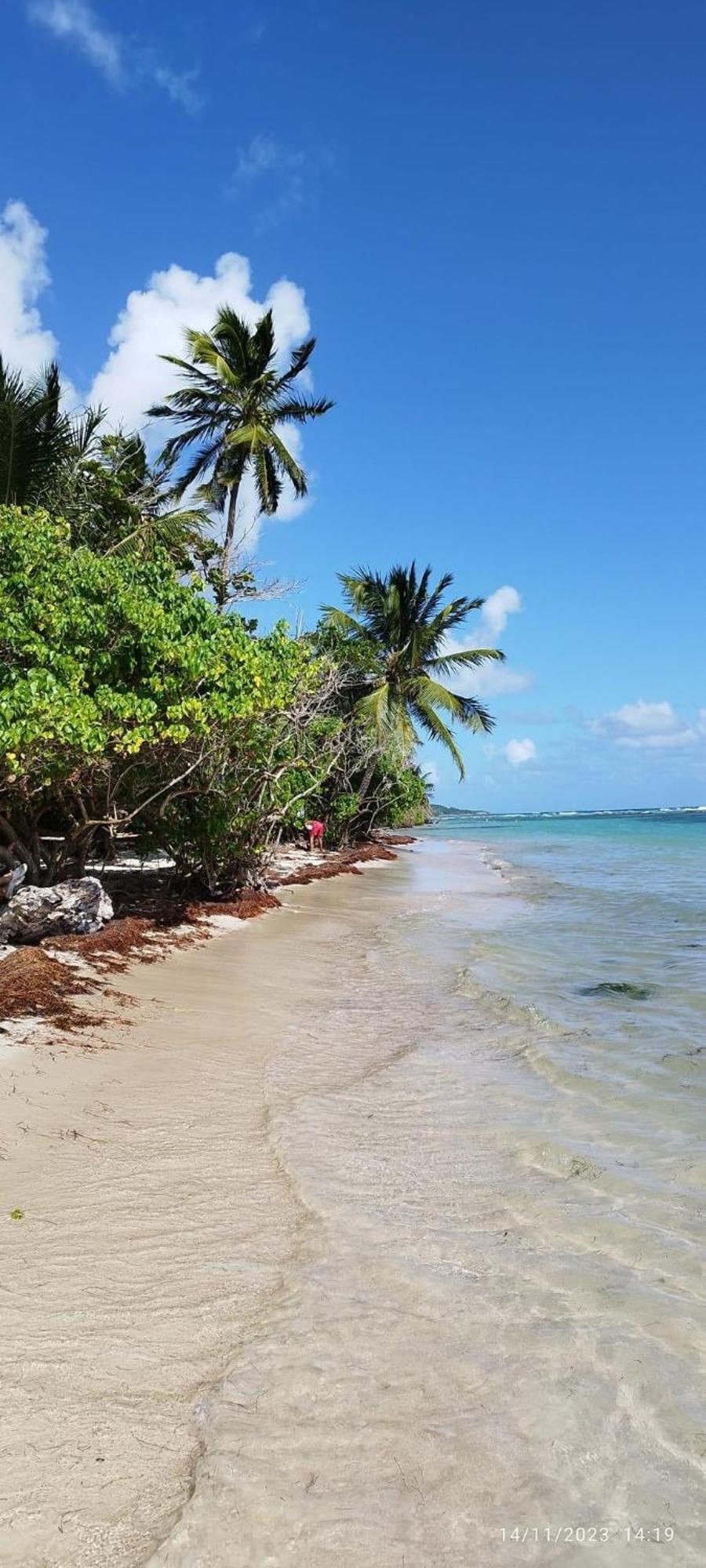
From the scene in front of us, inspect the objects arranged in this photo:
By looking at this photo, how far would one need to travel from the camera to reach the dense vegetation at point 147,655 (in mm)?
8578

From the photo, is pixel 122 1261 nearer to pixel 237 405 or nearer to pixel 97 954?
pixel 97 954

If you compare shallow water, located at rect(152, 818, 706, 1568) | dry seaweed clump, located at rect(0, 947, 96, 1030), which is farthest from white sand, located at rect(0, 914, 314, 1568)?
dry seaweed clump, located at rect(0, 947, 96, 1030)

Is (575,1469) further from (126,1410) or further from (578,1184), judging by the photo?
(578,1184)

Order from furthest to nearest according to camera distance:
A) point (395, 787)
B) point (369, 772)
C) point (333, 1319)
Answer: point (395, 787) → point (369, 772) → point (333, 1319)

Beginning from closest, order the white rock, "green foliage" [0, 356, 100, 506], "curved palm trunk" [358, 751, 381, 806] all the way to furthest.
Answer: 1. the white rock
2. "green foliage" [0, 356, 100, 506]
3. "curved palm trunk" [358, 751, 381, 806]

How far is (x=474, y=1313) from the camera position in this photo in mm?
3127

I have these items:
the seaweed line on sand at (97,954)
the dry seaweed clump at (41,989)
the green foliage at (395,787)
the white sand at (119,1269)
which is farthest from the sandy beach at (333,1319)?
the green foliage at (395,787)

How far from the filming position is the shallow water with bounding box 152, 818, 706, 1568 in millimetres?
2205

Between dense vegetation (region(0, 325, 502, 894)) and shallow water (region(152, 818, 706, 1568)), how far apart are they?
3.88 metres

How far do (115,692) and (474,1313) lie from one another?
716 cm

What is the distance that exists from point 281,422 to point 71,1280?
22.7 m

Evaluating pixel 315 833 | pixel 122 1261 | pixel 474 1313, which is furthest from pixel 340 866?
pixel 474 1313

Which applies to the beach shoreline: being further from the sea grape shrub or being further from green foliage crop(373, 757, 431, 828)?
green foliage crop(373, 757, 431, 828)

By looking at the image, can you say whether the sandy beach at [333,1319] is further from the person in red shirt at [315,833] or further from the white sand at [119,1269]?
the person in red shirt at [315,833]
